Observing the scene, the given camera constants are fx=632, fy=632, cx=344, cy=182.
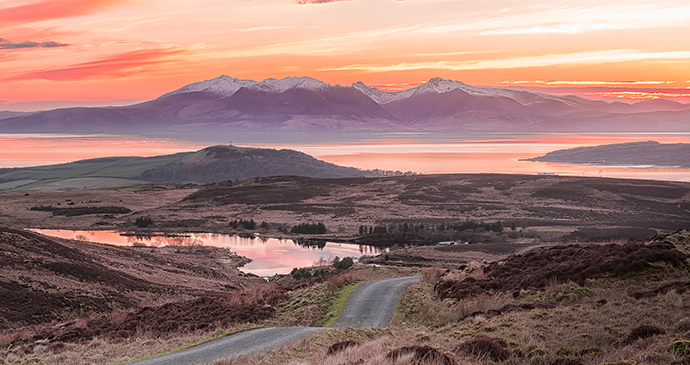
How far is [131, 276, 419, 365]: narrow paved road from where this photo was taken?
16.1 meters

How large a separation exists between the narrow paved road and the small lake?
1249 inches

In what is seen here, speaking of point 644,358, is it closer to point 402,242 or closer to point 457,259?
point 457,259

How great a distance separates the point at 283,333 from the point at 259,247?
58.5m

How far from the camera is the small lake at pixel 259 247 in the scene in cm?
6375

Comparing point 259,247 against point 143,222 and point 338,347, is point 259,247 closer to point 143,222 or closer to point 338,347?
point 143,222

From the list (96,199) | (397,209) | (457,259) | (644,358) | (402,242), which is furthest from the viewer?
(96,199)

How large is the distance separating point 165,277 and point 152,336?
2151 centimetres

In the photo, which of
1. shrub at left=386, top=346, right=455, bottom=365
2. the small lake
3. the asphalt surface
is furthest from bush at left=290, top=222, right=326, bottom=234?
shrub at left=386, top=346, right=455, bottom=365

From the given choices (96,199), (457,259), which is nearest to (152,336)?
(457,259)

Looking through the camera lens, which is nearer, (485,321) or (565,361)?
(565,361)

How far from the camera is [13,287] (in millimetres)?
28625

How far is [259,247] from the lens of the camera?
3022 inches

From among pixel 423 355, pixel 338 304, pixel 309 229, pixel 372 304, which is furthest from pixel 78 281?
pixel 309 229

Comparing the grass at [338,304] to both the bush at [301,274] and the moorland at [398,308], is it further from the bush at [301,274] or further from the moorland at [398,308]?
the bush at [301,274]
